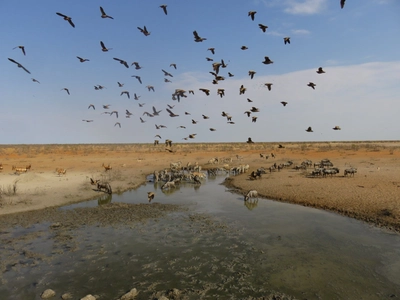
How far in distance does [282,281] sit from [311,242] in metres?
4.34

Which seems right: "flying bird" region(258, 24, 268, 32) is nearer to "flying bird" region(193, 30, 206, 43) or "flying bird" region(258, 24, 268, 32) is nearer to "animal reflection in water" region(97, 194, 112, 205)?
"flying bird" region(193, 30, 206, 43)

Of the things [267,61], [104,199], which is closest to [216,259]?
[267,61]

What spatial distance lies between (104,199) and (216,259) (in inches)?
561

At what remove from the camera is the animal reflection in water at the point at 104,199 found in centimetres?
2191

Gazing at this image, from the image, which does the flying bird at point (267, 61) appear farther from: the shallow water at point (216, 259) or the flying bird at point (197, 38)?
the shallow water at point (216, 259)

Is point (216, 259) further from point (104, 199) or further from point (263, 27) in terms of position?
point (104, 199)

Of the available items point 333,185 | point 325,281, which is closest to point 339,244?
point 325,281

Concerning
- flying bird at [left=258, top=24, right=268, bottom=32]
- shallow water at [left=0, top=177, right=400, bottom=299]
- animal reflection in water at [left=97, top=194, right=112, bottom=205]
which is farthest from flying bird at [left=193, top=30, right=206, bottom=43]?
animal reflection in water at [left=97, top=194, right=112, bottom=205]

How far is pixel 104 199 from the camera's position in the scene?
22906 millimetres

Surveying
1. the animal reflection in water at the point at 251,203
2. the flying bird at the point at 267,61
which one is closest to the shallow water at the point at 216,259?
the animal reflection in water at the point at 251,203

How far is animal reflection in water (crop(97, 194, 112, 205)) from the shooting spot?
21.9 meters

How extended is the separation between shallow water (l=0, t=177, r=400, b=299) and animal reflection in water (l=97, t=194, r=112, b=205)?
242 inches

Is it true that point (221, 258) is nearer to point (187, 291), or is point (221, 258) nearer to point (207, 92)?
point (187, 291)

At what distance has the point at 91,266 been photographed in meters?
10.9
